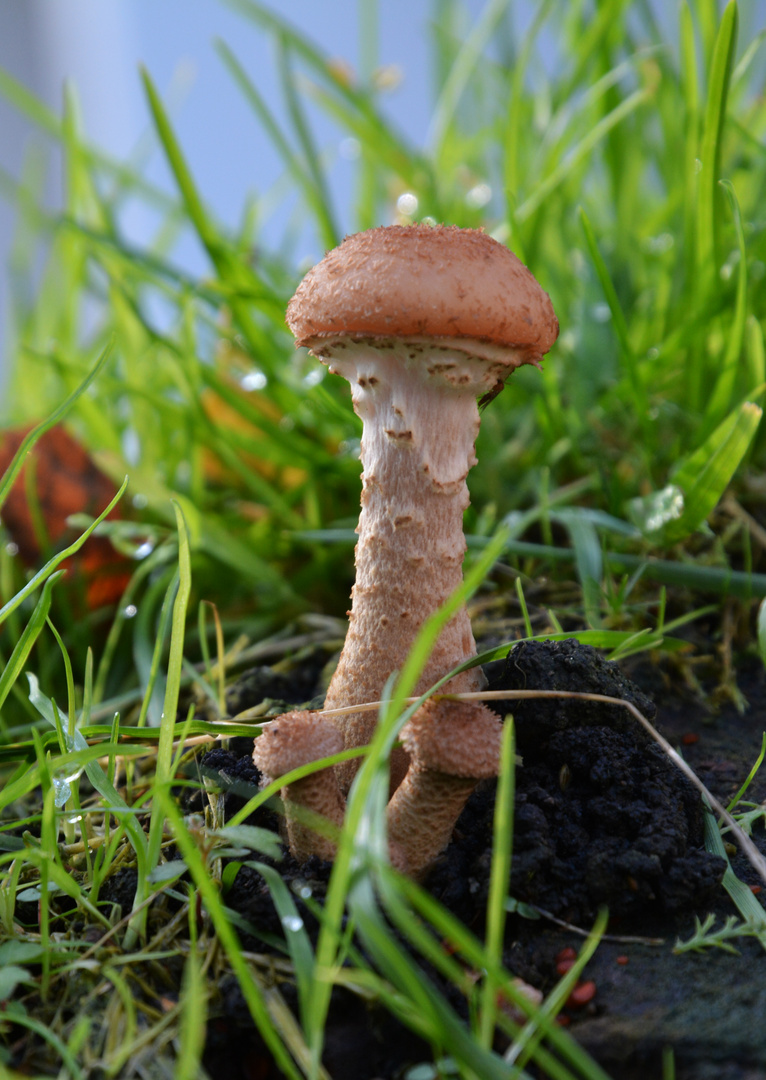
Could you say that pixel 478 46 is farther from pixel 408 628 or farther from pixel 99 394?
→ pixel 408 628

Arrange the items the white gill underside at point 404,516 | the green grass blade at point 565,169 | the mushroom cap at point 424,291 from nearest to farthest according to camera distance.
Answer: the mushroom cap at point 424,291 → the white gill underside at point 404,516 → the green grass blade at point 565,169

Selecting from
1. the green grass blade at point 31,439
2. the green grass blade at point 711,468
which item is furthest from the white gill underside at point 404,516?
the green grass blade at point 711,468

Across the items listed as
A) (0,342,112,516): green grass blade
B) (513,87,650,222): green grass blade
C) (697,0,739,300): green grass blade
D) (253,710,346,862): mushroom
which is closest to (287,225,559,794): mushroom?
(253,710,346,862): mushroom

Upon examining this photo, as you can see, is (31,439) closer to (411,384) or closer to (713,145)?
(411,384)

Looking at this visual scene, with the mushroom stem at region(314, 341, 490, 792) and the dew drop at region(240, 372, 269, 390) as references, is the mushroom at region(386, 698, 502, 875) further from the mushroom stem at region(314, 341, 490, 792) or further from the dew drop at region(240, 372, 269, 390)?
the dew drop at region(240, 372, 269, 390)

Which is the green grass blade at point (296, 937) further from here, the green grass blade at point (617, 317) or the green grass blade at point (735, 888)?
the green grass blade at point (617, 317)

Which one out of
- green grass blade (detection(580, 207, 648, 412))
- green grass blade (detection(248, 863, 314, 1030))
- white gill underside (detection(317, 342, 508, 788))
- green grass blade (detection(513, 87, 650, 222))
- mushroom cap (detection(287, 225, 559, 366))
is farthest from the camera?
green grass blade (detection(513, 87, 650, 222))
